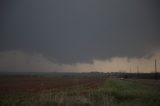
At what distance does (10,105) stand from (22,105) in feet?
1.37

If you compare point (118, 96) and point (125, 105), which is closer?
point (125, 105)

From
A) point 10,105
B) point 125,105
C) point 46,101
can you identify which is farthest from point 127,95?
point 10,105

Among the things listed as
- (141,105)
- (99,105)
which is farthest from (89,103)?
(141,105)

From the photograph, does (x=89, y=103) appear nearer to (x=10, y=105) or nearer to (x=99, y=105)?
(x=99, y=105)

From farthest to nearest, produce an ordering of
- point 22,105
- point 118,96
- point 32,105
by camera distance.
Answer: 1. point 118,96
2. point 22,105
3. point 32,105

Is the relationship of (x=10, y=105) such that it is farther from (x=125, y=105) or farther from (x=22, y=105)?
(x=125, y=105)

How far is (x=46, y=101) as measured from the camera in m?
6.46

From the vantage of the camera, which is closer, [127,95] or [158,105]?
[158,105]

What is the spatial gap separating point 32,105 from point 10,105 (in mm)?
957

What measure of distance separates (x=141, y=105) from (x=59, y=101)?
217 centimetres

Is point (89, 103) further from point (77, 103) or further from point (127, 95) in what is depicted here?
point (127, 95)

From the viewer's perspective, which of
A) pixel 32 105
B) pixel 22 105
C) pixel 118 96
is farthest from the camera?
pixel 118 96

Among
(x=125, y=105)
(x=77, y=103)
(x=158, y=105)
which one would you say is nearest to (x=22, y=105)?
(x=77, y=103)

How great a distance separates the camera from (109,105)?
6.35 meters
